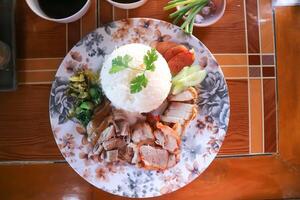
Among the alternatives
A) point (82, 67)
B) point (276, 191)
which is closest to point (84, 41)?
point (82, 67)

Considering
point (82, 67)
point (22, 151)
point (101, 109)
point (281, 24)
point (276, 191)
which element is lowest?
point (276, 191)

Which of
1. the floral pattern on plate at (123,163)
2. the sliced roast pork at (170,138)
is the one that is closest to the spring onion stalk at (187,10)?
the floral pattern on plate at (123,163)

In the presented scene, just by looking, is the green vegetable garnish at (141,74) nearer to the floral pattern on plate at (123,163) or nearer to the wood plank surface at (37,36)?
the floral pattern on plate at (123,163)

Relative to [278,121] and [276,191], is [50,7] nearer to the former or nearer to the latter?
[278,121]

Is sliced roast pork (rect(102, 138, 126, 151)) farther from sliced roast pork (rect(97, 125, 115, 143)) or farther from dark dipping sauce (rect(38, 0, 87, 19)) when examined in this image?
dark dipping sauce (rect(38, 0, 87, 19))

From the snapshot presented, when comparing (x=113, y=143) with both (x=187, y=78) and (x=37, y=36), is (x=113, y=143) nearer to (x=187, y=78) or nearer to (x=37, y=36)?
(x=187, y=78)

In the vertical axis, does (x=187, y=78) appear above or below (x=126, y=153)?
above

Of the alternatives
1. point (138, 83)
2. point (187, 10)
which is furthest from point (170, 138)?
point (187, 10)
